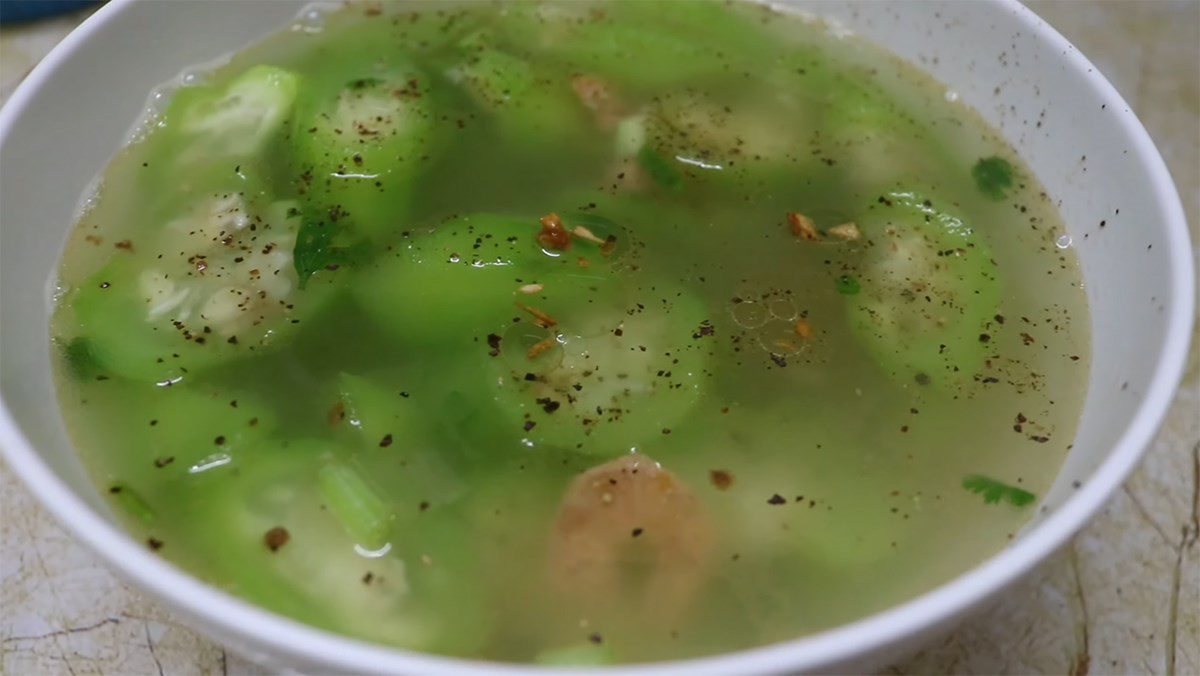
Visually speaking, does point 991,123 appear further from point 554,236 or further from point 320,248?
point 320,248

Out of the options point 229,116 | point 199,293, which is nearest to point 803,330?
point 199,293

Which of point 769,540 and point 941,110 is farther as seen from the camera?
point 941,110

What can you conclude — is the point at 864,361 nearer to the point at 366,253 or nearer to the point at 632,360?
the point at 632,360

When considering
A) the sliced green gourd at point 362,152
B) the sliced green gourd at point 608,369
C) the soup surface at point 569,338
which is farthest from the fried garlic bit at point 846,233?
the sliced green gourd at point 362,152

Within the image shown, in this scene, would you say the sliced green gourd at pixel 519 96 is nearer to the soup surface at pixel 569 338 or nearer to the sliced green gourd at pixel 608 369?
the soup surface at pixel 569 338

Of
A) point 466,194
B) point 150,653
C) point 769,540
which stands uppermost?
point 466,194

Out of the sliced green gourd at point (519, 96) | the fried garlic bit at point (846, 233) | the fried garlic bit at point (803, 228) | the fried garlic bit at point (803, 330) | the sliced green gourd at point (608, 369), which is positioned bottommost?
the fried garlic bit at point (803, 330)

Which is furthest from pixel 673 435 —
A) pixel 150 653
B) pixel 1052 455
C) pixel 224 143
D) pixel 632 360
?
pixel 224 143
